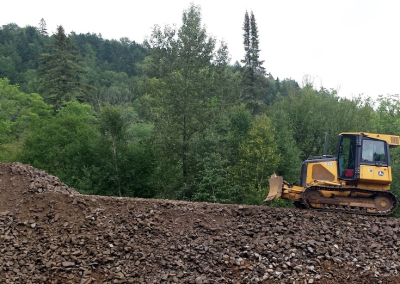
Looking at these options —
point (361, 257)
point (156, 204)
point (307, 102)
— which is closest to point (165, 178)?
point (156, 204)

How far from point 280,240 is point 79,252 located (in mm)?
5006

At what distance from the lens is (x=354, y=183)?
12008 mm

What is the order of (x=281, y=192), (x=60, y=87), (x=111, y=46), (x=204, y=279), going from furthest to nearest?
(x=111, y=46) → (x=60, y=87) → (x=281, y=192) → (x=204, y=279)

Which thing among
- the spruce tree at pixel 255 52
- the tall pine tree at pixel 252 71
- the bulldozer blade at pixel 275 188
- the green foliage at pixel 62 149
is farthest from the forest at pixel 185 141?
the spruce tree at pixel 255 52

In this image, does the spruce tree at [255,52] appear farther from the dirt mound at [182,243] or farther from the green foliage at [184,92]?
the dirt mound at [182,243]

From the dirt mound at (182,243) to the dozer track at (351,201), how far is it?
0.74 meters

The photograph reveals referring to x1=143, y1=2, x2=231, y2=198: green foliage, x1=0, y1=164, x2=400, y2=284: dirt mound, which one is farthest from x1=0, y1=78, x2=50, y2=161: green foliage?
x1=0, y1=164, x2=400, y2=284: dirt mound

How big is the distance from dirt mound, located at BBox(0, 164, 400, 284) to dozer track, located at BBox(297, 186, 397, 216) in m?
0.74

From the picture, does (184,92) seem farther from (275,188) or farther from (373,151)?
(373,151)

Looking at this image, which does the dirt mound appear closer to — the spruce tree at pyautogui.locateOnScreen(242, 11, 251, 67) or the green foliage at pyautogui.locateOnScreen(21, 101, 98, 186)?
the green foliage at pyautogui.locateOnScreen(21, 101, 98, 186)

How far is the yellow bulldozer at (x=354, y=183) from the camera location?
38.3ft

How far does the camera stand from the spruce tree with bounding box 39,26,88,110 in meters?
38.2

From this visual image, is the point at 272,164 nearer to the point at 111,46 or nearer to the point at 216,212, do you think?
the point at 216,212

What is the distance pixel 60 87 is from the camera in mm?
38406
